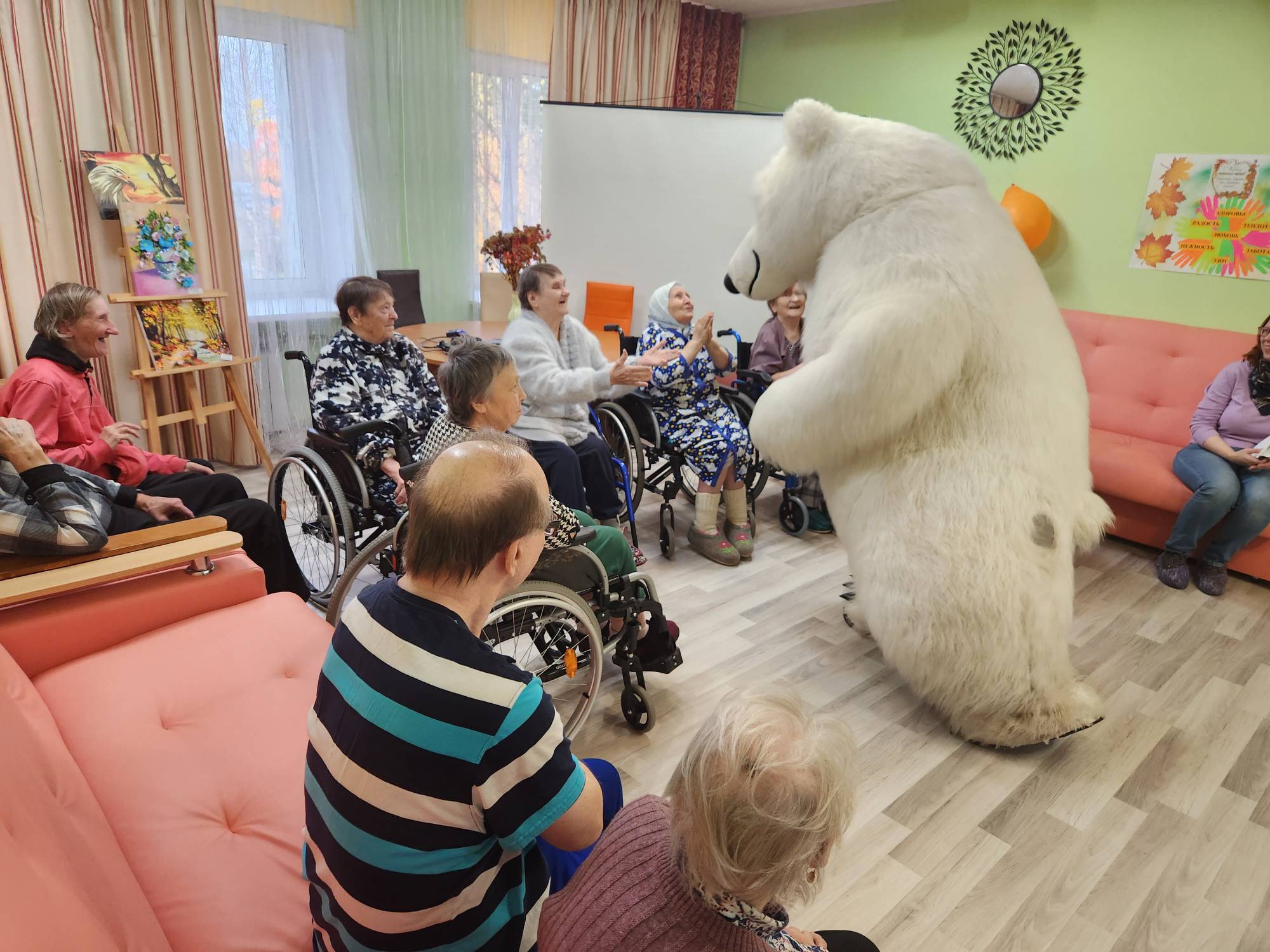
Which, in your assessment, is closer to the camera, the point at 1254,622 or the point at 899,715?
the point at 899,715

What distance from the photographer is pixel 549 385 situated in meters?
2.57

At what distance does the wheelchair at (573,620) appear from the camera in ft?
5.48

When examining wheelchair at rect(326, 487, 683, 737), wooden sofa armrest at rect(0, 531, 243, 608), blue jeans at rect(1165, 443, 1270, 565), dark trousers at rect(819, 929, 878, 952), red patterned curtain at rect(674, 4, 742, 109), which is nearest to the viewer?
dark trousers at rect(819, 929, 878, 952)

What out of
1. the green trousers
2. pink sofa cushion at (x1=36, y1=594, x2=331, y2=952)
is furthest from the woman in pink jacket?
the green trousers

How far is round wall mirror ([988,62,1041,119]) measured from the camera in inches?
149

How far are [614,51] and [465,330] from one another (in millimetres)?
2236

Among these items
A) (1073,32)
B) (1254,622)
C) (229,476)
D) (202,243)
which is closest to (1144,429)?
(1254,622)

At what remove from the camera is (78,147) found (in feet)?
10.2

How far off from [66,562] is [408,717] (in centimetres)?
116

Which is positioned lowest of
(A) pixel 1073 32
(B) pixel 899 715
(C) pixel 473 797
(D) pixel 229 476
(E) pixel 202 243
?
(B) pixel 899 715

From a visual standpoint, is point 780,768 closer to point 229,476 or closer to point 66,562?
point 66,562

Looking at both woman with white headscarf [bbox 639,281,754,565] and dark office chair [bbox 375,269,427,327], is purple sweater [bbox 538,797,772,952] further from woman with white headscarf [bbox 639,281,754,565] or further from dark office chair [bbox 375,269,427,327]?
dark office chair [bbox 375,269,427,327]

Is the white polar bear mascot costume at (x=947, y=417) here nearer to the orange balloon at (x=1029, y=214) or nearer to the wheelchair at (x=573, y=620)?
the wheelchair at (x=573, y=620)

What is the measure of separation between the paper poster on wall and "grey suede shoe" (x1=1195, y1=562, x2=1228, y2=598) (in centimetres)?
134
